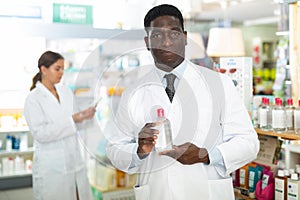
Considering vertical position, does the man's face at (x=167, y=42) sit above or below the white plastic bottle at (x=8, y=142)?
above

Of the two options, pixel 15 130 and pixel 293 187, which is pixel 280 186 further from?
pixel 15 130

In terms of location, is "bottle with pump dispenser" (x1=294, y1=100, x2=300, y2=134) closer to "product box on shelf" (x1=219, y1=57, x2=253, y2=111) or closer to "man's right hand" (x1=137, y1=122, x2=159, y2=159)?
"product box on shelf" (x1=219, y1=57, x2=253, y2=111)

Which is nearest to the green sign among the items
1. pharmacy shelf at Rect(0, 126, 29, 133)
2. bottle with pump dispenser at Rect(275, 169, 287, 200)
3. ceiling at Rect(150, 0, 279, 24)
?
pharmacy shelf at Rect(0, 126, 29, 133)

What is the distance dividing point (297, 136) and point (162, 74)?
763 millimetres

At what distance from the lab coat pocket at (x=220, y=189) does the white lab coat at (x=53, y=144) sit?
2.99ft

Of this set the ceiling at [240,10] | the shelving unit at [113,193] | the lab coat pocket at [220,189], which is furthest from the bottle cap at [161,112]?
the ceiling at [240,10]

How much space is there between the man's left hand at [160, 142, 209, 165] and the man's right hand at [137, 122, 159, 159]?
7cm

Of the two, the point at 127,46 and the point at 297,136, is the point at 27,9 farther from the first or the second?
the point at 297,136

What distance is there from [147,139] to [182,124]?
0.85 feet

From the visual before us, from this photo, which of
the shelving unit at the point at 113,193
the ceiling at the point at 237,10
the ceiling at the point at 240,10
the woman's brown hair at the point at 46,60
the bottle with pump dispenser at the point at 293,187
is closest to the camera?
the bottle with pump dispenser at the point at 293,187

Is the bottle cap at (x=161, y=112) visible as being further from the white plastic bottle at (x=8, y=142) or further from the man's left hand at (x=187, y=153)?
the white plastic bottle at (x=8, y=142)

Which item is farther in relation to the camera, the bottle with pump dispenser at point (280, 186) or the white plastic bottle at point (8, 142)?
the white plastic bottle at point (8, 142)

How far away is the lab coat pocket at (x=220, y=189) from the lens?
6.05 ft

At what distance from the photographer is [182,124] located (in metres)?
1.82
